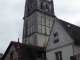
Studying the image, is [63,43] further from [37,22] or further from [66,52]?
[37,22]

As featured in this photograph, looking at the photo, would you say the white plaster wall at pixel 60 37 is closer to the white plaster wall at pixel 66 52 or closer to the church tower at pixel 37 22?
the white plaster wall at pixel 66 52

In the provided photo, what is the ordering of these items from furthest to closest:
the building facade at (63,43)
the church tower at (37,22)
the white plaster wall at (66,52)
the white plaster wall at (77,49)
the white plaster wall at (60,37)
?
the church tower at (37,22) → the white plaster wall at (60,37) → the white plaster wall at (66,52) → the building facade at (63,43) → the white plaster wall at (77,49)

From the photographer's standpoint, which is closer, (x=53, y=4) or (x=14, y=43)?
(x=14, y=43)

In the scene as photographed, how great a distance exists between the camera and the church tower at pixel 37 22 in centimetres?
4347

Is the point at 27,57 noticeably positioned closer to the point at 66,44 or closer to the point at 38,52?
the point at 38,52

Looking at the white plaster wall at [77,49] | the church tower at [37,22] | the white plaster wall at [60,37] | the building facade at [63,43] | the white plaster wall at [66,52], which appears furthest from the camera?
the church tower at [37,22]

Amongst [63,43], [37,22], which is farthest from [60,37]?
[37,22]

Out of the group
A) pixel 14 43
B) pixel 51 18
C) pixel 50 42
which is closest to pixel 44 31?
pixel 51 18

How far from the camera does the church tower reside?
143 ft

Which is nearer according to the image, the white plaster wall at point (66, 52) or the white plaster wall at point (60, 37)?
the white plaster wall at point (66, 52)

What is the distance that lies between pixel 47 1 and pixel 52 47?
1376 inches

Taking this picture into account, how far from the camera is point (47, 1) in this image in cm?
5234

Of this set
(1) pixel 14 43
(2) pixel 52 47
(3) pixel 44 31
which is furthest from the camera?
(3) pixel 44 31

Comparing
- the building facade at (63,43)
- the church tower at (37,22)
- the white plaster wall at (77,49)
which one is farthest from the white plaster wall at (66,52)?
the church tower at (37,22)
